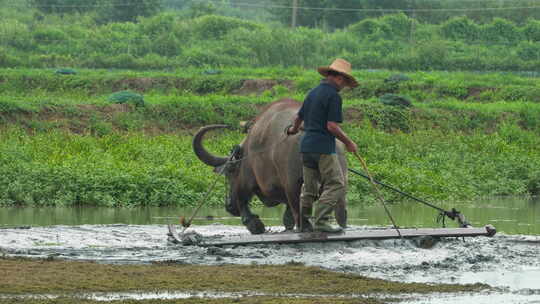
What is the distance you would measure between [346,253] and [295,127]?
Answer: 1513 mm

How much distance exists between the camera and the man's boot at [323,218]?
1064 cm

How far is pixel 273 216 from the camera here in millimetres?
15367

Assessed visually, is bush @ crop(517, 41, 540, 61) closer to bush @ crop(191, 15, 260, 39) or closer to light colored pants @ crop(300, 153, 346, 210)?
bush @ crop(191, 15, 260, 39)

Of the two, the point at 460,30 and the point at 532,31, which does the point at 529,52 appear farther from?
the point at 460,30

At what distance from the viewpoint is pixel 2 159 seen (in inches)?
693

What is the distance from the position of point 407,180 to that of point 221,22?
32906 mm

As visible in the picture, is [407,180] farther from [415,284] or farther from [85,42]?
[85,42]

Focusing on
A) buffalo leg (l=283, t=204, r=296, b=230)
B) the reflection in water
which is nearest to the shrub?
the reflection in water

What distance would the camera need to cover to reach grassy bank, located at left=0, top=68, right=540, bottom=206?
16516mm

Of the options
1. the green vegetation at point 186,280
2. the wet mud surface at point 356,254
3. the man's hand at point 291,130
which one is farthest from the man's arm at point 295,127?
the green vegetation at point 186,280

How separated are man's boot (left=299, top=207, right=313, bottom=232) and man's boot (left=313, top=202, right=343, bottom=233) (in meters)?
0.26

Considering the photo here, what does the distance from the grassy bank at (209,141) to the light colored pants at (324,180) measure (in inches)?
229

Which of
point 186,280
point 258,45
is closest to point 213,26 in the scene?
point 258,45

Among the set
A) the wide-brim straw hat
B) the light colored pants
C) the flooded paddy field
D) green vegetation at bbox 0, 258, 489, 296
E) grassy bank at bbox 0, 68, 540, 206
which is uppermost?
the wide-brim straw hat
